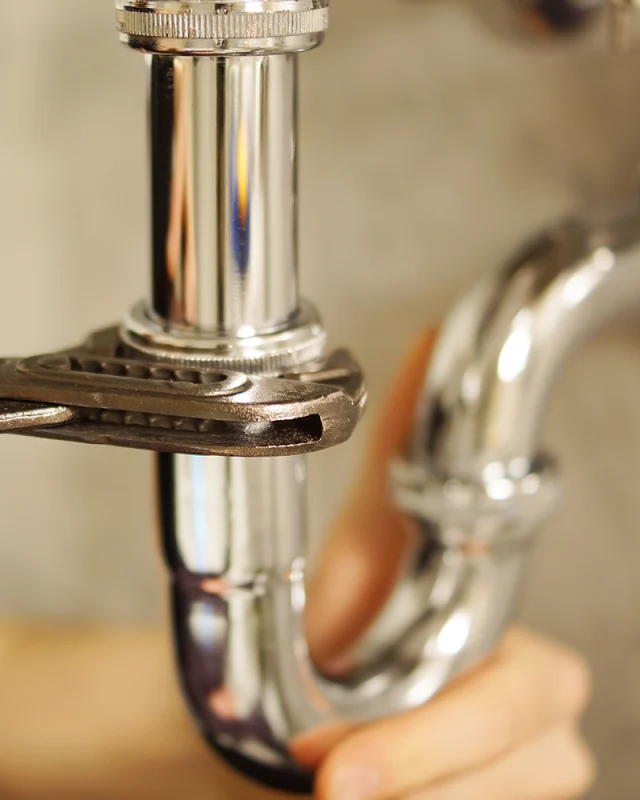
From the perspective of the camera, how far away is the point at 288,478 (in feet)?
0.75

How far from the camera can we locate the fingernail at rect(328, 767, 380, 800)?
30 centimetres

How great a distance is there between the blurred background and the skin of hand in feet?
0.16

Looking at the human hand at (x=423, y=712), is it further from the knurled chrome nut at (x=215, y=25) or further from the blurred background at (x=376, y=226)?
the knurled chrome nut at (x=215, y=25)

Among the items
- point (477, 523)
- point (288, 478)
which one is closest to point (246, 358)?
point (288, 478)

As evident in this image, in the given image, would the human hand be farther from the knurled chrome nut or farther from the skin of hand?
the knurled chrome nut

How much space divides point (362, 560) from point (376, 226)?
0.14m

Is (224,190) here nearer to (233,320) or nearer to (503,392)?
(233,320)

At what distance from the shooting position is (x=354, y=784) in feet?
1.01

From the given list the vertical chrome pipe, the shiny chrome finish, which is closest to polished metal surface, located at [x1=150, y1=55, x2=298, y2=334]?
the vertical chrome pipe

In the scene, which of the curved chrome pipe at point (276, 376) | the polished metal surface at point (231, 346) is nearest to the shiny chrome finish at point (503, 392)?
the curved chrome pipe at point (276, 376)

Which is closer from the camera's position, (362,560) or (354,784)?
(354,784)

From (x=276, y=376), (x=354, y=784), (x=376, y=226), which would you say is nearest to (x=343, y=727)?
(x=354, y=784)

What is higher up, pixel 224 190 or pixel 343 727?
pixel 224 190

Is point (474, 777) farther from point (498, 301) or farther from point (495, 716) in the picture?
point (498, 301)
